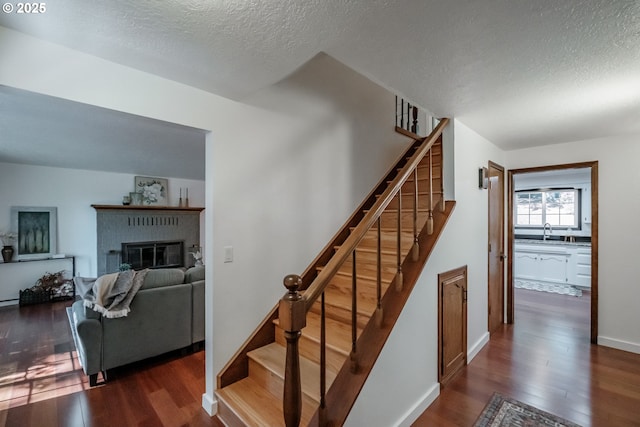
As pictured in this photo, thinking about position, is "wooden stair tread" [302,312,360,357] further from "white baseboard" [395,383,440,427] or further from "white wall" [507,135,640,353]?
→ "white wall" [507,135,640,353]

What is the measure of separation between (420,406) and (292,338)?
4.84 ft

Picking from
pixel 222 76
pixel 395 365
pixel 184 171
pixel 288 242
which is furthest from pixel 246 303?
pixel 184 171

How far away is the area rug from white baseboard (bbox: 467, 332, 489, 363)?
0.61m

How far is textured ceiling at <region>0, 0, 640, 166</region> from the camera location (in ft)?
3.84

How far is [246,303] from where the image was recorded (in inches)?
84.8

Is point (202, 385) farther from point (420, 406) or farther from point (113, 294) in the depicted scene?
point (420, 406)

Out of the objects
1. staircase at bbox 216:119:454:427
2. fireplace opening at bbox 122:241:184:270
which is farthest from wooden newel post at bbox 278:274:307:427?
fireplace opening at bbox 122:241:184:270

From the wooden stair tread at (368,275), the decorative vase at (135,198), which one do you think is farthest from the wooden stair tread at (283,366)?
the decorative vase at (135,198)

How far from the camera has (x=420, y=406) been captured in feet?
6.49

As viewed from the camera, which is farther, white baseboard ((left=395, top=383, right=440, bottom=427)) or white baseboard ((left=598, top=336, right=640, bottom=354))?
white baseboard ((left=598, top=336, right=640, bottom=354))

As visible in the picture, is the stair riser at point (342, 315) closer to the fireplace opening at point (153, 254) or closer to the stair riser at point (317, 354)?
the stair riser at point (317, 354)

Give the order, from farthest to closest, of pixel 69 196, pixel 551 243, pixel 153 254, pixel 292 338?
pixel 153 254
pixel 551 243
pixel 69 196
pixel 292 338

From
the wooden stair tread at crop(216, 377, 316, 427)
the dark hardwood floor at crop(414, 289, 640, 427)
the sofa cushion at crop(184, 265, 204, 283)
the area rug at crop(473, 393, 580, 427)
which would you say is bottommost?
the dark hardwood floor at crop(414, 289, 640, 427)

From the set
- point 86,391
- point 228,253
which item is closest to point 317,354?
point 228,253
